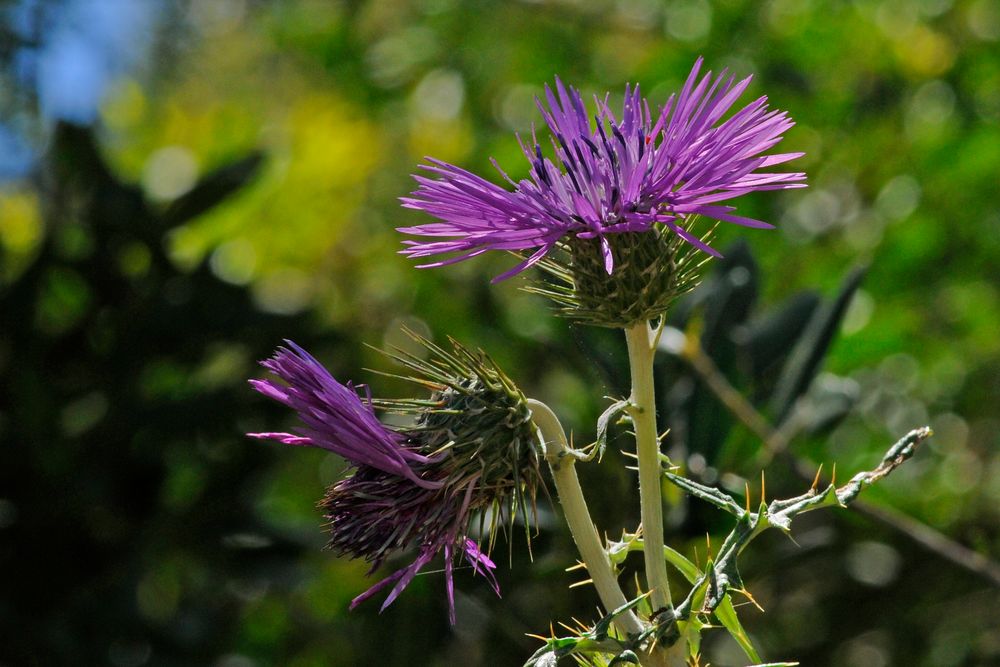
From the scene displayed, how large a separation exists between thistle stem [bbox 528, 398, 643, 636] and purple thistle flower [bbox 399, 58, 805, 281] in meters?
0.17

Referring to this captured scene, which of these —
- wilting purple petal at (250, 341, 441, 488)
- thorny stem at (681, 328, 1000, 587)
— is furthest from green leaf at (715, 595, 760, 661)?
thorny stem at (681, 328, 1000, 587)

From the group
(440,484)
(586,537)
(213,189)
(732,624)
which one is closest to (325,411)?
(440,484)

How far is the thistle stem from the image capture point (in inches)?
37.0

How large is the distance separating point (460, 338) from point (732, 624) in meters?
2.24

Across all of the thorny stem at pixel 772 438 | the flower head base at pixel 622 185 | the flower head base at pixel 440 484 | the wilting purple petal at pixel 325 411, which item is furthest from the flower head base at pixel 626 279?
the thorny stem at pixel 772 438

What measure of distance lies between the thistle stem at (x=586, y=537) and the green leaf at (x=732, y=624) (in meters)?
0.07

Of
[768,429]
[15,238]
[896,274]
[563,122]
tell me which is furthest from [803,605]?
[15,238]

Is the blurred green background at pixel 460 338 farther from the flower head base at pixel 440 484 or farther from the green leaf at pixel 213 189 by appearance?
the flower head base at pixel 440 484

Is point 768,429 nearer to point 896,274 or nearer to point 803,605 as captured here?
point 896,274

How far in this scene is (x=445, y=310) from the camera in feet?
11.0

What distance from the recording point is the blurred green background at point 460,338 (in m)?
2.67

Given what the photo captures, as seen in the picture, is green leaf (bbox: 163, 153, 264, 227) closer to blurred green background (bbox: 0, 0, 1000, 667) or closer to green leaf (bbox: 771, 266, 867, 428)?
blurred green background (bbox: 0, 0, 1000, 667)

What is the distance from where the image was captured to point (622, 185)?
3.21ft

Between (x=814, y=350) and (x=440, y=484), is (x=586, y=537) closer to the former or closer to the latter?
(x=440, y=484)
